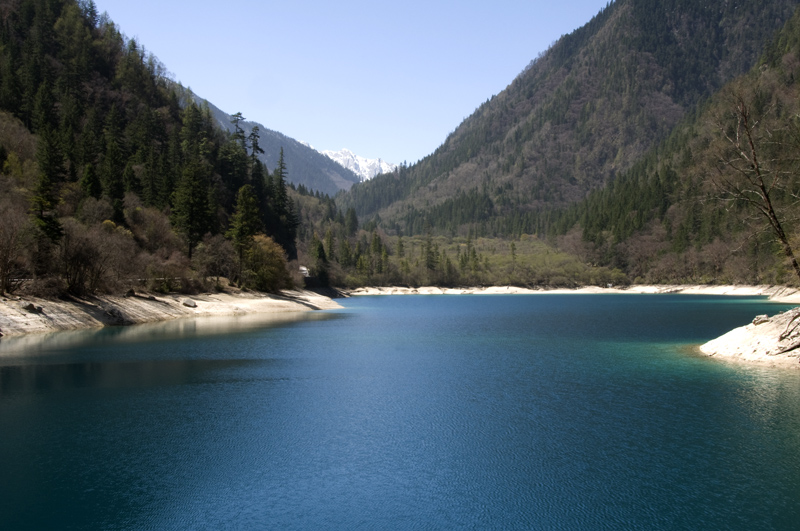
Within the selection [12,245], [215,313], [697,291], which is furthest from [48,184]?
[697,291]

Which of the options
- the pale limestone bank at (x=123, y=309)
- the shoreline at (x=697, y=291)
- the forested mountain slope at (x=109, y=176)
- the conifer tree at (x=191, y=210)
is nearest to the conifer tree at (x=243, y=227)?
the forested mountain slope at (x=109, y=176)

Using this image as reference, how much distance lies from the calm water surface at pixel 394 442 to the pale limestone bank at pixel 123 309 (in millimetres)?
10101

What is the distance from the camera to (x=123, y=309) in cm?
6281

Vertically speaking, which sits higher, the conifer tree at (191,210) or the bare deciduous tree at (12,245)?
the conifer tree at (191,210)

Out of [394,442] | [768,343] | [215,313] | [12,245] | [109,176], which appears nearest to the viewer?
[394,442]

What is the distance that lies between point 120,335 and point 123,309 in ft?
40.2

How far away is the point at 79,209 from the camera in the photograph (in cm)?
7769

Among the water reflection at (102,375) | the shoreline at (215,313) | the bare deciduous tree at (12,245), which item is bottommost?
the water reflection at (102,375)

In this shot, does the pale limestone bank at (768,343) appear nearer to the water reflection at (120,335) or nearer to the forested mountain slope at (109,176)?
the water reflection at (120,335)

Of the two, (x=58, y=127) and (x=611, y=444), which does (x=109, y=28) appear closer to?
(x=58, y=127)

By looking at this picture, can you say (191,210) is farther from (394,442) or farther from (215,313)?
(394,442)

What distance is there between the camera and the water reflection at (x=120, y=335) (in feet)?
132

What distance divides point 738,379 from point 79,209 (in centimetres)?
8097

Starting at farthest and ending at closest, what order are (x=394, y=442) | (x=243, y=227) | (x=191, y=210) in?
(x=243, y=227), (x=191, y=210), (x=394, y=442)
